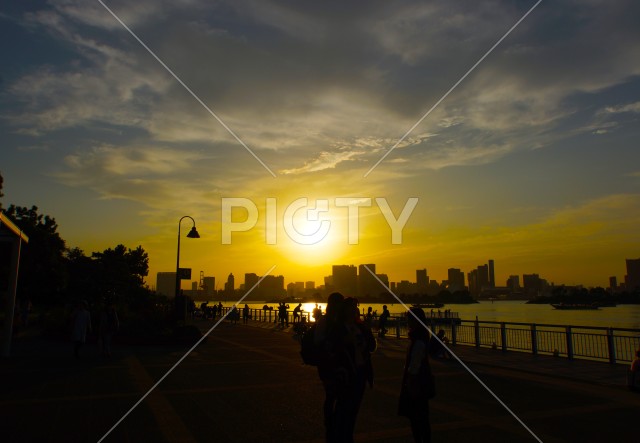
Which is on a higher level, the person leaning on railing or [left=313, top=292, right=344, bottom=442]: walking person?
[left=313, top=292, right=344, bottom=442]: walking person

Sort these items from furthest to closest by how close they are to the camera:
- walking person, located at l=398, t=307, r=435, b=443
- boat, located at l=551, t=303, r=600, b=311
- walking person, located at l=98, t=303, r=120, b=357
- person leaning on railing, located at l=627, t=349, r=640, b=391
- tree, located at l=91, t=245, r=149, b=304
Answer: boat, located at l=551, t=303, r=600, b=311
tree, located at l=91, t=245, r=149, b=304
walking person, located at l=98, t=303, r=120, b=357
person leaning on railing, located at l=627, t=349, r=640, b=391
walking person, located at l=398, t=307, r=435, b=443

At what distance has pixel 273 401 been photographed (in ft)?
29.9

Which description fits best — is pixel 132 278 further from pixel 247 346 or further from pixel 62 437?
pixel 62 437

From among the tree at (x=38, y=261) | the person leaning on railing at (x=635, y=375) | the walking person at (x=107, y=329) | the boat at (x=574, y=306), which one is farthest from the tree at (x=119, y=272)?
the boat at (x=574, y=306)

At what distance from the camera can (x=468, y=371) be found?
13352 millimetres

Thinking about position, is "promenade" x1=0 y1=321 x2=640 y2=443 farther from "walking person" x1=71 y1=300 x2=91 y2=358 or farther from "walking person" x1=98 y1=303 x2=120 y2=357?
"walking person" x1=98 y1=303 x2=120 y2=357

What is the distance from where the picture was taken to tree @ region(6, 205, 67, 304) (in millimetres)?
31741

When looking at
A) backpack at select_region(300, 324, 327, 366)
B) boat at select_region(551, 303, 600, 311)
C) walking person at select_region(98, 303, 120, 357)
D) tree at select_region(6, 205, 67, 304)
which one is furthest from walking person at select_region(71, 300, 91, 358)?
boat at select_region(551, 303, 600, 311)

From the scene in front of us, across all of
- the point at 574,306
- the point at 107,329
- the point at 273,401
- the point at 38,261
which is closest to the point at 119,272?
the point at 38,261

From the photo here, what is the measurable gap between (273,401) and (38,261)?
29.0 metres

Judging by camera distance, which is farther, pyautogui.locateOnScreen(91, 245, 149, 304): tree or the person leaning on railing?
pyautogui.locateOnScreen(91, 245, 149, 304): tree

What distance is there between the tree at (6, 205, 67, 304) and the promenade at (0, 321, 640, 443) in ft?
61.2

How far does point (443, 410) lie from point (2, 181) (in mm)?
11523

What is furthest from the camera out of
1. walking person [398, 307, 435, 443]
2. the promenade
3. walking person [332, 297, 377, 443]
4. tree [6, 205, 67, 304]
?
tree [6, 205, 67, 304]
